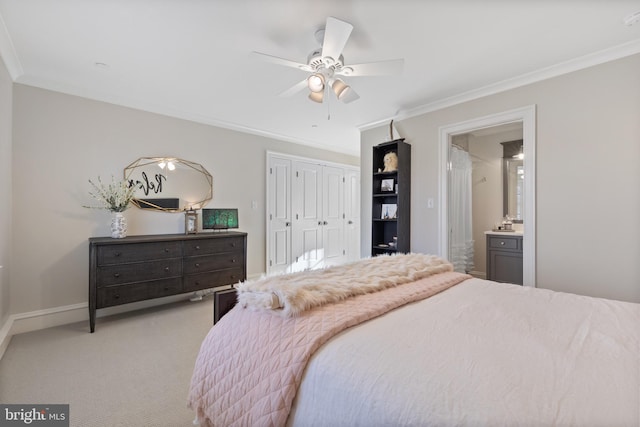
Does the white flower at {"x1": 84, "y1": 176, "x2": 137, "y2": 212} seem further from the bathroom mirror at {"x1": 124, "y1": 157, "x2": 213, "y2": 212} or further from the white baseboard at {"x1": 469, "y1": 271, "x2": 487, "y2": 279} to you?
the white baseboard at {"x1": 469, "y1": 271, "x2": 487, "y2": 279}

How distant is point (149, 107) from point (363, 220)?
→ 3.09 metres

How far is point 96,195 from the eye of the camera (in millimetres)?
3156

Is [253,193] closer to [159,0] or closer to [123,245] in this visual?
[123,245]

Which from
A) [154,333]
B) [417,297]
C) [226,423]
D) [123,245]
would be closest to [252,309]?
[226,423]

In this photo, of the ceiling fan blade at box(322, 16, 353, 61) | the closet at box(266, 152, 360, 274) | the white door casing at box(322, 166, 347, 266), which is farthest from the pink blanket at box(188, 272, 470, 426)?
the white door casing at box(322, 166, 347, 266)

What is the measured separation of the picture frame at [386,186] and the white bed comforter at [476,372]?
2697 mm

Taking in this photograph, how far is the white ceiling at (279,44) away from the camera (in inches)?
72.9

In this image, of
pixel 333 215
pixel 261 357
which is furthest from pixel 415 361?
pixel 333 215

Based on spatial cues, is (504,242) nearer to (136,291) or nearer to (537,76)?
(537,76)

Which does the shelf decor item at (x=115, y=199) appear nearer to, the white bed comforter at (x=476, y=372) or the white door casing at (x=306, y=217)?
the white door casing at (x=306, y=217)

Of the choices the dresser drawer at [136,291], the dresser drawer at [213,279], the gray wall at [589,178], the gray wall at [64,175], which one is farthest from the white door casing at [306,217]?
the gray wall at [589,178]

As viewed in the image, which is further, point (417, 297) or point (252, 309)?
point (417, 297)

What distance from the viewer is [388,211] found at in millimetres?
3914

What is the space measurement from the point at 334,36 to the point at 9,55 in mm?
2703
